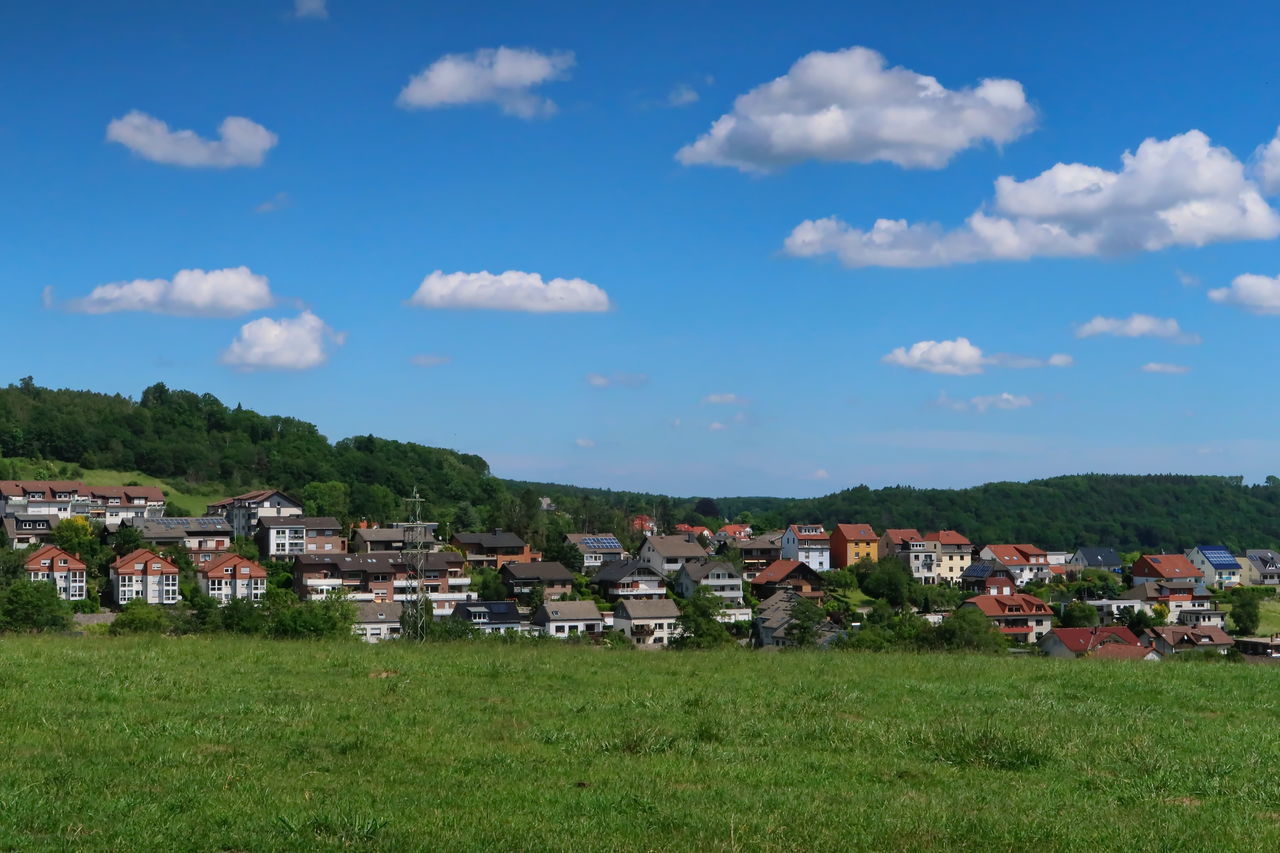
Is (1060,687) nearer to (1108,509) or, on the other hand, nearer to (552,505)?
(552,505)

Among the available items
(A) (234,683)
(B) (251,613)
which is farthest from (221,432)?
(A) (234,683)

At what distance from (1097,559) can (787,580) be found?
2126 inches

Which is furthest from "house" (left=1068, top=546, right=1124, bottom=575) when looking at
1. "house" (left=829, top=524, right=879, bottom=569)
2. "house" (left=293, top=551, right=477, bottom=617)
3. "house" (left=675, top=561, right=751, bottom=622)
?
"house" (left=293, top=551, right=477, bottom=617)

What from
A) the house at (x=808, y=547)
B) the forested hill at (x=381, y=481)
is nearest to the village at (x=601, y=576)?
the house at (x=808, y=547)

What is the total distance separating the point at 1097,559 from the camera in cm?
13038

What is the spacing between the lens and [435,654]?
738 inches

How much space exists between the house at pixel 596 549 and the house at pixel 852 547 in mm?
22792

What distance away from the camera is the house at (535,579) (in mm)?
84812

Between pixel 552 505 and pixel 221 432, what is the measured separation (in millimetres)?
53296

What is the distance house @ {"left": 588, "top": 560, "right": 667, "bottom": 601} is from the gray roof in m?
9.30

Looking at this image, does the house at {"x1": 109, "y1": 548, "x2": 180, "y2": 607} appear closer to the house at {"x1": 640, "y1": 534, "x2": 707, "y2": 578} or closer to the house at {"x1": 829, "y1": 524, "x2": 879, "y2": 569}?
the house at {"x1": 640, "y1": 534, "x2": 707, "y2": 578}

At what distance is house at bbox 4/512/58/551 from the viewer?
3607 inches

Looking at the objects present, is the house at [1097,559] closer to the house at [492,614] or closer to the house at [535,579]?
the house at [535,579]

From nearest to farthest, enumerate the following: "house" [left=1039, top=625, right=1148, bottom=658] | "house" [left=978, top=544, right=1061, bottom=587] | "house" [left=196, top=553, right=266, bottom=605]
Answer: "house" [left=1039, top=625, right=1148, bottom=658] → "house" [left=196, top=553, right=266, bottom=605] → "house" [left=978, top=544, right=1061, bottom=587]
